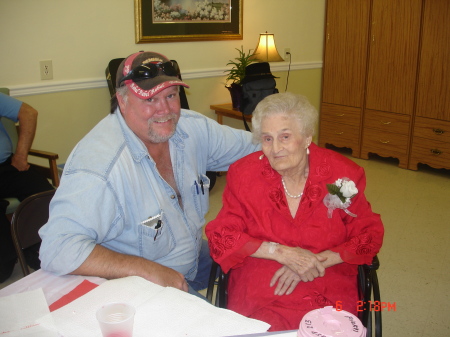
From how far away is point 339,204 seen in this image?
169cm

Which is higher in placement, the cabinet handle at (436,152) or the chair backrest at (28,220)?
the chair backrest at (28,220)

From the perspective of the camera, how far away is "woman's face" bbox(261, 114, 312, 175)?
175cm

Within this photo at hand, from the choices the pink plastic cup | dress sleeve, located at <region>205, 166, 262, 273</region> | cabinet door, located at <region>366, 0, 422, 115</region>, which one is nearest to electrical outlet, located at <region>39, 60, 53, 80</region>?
dress sleeve, located at <region>205, 166, 262, 273</region>

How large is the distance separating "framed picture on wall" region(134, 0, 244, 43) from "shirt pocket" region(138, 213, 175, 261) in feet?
8.70

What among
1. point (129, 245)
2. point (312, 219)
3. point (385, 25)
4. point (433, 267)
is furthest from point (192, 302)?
point (385, 25)

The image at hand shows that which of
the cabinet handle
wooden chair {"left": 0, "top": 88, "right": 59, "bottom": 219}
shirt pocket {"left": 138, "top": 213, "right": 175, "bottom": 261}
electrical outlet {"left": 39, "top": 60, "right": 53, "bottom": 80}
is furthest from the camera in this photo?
the cabinet handle

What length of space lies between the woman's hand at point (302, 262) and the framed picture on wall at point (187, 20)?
2.79 metres

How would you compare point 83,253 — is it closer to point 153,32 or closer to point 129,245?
point 129,245

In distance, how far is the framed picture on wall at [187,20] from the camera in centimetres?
393

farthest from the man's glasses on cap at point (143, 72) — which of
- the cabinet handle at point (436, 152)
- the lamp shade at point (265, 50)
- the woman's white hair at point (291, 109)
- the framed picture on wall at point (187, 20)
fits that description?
the cabinet handle at point (436, 152)

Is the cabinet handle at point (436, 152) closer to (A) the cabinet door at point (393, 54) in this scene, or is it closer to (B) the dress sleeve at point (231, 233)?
(A) the cabinet door at point (393, 54)

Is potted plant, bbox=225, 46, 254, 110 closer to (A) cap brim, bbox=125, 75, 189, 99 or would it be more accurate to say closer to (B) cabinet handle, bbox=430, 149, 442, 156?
(B) cabinet handle, bbox=430, 149, 442, 156

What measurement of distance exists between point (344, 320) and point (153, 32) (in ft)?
11.3

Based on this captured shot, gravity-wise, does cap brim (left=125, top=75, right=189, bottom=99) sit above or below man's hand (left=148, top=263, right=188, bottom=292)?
above
